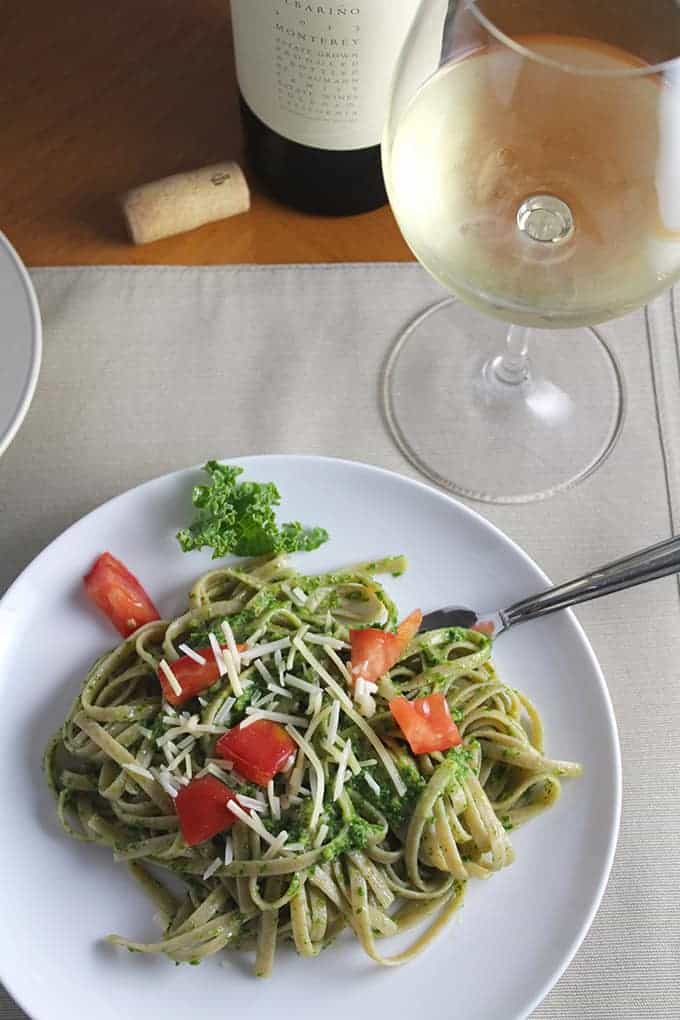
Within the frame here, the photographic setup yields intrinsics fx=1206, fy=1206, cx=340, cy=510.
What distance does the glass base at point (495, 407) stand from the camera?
1.65 m

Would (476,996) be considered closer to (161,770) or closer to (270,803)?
(270,803)

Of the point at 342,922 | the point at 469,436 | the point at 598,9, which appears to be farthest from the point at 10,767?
the point at 598,9

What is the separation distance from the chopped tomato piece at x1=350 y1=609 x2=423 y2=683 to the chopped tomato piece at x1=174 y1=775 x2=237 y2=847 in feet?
0.66

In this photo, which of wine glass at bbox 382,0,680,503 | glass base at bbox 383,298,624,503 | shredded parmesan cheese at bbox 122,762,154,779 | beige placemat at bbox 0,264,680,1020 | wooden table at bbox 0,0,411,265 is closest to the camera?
wine glass at bbox 382,0,680,503

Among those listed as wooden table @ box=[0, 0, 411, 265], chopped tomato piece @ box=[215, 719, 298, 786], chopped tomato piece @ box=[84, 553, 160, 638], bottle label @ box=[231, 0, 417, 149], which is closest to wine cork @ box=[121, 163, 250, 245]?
wooden table @ box=[0, 0, 411, 265]

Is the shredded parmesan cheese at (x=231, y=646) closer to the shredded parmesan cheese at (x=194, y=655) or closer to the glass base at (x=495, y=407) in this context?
the shredded parmesan cheese at (x=194, y=655)

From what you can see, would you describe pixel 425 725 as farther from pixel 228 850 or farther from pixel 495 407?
pixel 495 407

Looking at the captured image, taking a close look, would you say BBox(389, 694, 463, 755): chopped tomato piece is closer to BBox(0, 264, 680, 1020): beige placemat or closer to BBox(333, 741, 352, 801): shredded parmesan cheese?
BBox(333, 741, 352, 801): shredded parmesan cheese

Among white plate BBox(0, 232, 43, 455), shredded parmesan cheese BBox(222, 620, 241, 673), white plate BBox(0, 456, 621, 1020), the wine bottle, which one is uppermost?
the wine bottle

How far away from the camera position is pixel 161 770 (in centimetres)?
130

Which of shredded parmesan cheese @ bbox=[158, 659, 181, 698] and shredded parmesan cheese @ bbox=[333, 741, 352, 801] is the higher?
shredded parmesan cheese @ bbox=[158, 659, 181, 698]

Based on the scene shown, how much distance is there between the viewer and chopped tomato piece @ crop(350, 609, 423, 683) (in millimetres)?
1356

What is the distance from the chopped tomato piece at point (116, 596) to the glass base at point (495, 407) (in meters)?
0.45

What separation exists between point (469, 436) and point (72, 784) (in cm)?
71
